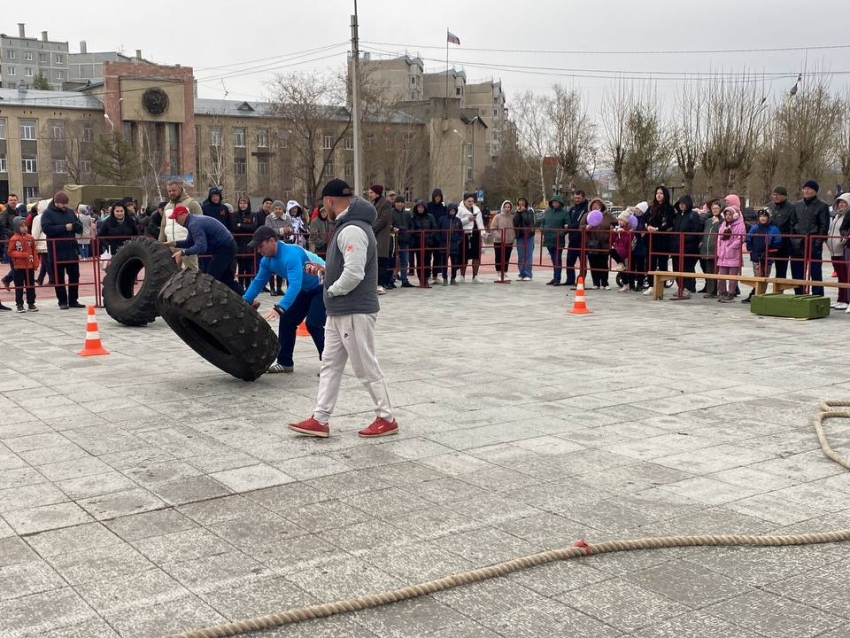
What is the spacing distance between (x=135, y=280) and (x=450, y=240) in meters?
7.56

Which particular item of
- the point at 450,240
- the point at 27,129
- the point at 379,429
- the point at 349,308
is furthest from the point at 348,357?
the point at 27,129

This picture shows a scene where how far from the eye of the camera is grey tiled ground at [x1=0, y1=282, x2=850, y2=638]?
13.9ft

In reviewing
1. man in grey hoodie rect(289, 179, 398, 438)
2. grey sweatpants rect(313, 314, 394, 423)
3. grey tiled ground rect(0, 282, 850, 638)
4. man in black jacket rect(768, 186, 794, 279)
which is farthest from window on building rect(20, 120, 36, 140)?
grey sweatpants rect(313, 314, 394, 423)

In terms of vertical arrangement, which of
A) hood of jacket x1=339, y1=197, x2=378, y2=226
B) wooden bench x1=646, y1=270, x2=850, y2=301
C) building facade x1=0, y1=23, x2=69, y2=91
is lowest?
wooden bench x1=646, y1=270, x2=850, y2=301

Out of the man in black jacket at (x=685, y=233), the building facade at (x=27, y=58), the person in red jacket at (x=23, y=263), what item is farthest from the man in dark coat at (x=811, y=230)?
the building facade at (x=27, y=58)

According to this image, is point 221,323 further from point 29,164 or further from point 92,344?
point 29,164

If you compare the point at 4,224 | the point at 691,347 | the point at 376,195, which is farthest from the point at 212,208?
the point at 691,347

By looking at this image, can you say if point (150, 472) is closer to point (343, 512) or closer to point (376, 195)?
point (343, 512)

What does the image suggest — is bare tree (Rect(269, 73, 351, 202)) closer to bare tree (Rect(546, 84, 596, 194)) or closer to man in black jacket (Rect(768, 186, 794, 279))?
bare tree (Rect(546, 84, 596, 194))

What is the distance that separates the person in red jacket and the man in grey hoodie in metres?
9.63

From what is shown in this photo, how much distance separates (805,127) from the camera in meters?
44.2

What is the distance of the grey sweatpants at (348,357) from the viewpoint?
7098mm

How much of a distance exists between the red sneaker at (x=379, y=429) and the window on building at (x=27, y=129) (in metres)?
85.0

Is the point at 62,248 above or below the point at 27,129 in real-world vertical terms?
below
